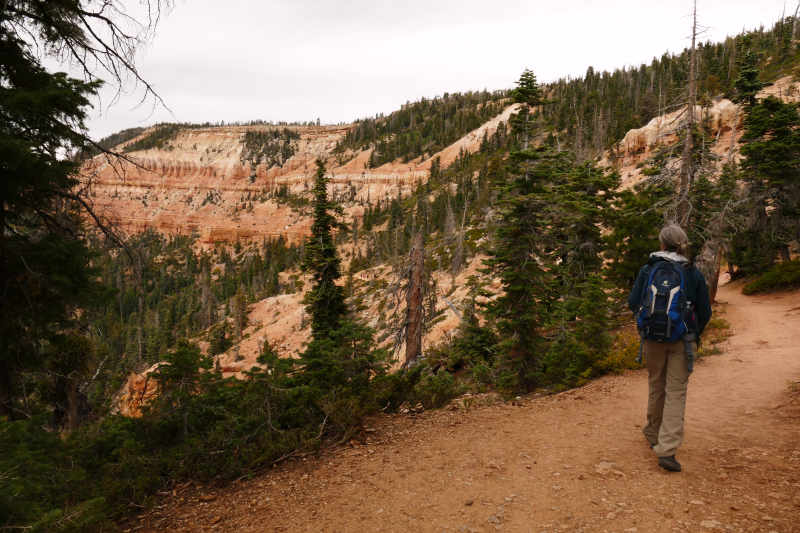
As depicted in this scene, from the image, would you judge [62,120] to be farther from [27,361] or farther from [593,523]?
[593,523]

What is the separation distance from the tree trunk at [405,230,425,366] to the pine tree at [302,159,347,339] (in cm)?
526

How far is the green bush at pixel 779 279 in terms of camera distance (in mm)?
17922

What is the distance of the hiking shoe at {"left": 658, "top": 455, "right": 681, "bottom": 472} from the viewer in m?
3.84

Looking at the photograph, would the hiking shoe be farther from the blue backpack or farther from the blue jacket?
the blue jacket

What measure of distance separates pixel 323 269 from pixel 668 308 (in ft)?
46.9

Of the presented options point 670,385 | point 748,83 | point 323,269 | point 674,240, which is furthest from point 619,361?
point 748,83

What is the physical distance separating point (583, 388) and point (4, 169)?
9554 millimetres

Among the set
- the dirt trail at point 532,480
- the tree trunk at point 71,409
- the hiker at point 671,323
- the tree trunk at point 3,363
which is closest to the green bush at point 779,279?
the dirt trail at point 532,480

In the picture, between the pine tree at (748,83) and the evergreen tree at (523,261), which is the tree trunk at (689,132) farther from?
the pine tree at (748,83)

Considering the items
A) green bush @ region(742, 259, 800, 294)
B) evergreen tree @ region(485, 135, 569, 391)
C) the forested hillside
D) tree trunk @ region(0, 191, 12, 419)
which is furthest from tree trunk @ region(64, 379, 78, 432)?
green bush @ region(742, 259, 800, 294)

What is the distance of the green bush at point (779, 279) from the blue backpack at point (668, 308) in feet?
67.1

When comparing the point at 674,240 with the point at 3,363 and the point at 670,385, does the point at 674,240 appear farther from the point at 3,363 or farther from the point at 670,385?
the point at 3,363

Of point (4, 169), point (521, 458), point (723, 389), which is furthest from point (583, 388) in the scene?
point (4, 169)

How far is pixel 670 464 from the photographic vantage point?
3840 millimetres
